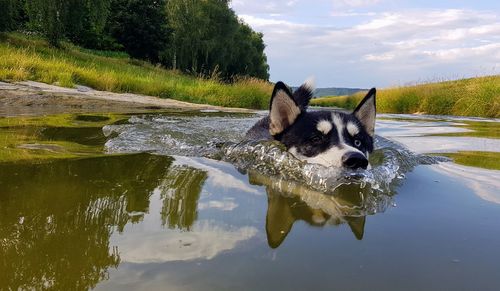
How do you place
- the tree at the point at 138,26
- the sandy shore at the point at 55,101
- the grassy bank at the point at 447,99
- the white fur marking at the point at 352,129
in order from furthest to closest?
the tree at the point at 138,26, the grassy bank at the point at 447,99, the sandy shore at the point at 55,101, the white fur marking at the point at 352,129

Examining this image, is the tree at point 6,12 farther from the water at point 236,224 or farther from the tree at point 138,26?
the water at point 236,224

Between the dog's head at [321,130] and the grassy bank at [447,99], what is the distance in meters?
15.0

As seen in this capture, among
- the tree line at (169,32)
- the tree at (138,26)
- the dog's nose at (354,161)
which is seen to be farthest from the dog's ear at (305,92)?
the tree at (138,26)

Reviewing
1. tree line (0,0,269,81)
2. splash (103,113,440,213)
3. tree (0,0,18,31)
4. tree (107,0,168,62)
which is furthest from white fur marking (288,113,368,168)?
tree (107,0,168,62)

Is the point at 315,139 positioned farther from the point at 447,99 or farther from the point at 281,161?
the point at 447,99

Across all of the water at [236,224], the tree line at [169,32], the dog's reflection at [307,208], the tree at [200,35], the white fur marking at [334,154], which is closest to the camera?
the water at [236,224]

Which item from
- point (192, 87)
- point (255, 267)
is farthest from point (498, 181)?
point (192, 87)

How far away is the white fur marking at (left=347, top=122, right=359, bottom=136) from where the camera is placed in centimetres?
411

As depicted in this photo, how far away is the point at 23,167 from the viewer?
9.68ft

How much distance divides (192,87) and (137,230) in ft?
58.4

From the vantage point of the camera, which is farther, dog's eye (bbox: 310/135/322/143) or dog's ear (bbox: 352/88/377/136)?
dog's ear (bbox: 352/88/377/136)

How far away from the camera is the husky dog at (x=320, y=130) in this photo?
3705 millimetres

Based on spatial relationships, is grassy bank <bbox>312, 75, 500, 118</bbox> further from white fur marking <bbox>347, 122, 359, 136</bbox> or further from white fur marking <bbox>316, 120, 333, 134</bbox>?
white fur marking <bbox>316, 120, 333, 134</bbox>

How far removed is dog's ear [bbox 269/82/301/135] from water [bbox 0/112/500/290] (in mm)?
682
